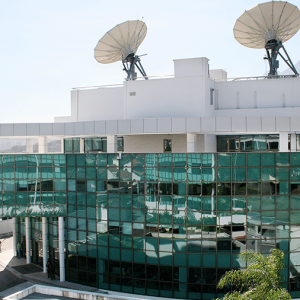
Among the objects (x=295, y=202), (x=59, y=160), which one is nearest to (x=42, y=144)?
(x=59, y=160)

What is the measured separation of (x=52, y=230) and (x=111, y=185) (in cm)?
770

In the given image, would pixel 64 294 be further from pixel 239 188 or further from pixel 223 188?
pixel 239 188

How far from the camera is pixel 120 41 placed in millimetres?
33688

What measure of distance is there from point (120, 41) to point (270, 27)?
44.2 feet

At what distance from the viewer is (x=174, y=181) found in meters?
22.8

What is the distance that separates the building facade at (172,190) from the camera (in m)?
22.2

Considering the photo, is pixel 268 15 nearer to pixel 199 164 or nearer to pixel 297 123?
pixel 297 123

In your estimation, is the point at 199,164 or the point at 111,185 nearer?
the point at 199,164

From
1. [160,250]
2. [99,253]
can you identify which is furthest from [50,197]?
[160,250]

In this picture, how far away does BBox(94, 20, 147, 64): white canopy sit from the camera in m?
32.5

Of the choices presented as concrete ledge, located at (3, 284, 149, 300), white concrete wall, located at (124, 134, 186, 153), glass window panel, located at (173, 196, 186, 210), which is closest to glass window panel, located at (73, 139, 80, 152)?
white concrete wall, located at (124, 134, 186, 153)

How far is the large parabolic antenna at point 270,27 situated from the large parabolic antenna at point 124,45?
8.91 metres

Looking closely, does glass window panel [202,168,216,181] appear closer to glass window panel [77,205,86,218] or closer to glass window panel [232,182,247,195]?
glass window panel [232,182,247,195]

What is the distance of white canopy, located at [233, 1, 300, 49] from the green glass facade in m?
14.0
